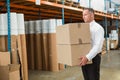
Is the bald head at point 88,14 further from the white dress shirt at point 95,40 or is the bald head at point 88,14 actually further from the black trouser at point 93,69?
the black trouser at point 93,69

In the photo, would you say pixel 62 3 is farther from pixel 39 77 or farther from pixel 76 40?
pixel 76 40

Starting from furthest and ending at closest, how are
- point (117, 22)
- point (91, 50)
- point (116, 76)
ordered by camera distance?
point (117, 22) < point (116, 76) < point (91, 50)

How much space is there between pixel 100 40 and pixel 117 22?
13280 millimetres

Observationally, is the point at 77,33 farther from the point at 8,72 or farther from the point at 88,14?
the point at 8,72

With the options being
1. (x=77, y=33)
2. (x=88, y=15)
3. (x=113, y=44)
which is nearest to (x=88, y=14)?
(x=88, y=15)

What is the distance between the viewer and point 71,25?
3.43m

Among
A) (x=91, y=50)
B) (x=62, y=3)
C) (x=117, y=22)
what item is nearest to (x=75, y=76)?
(x=62, y=3)

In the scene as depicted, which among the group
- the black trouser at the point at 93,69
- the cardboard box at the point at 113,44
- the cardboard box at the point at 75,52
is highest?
the cardboard box at the point at 75,52

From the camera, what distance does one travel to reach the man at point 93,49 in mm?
3363

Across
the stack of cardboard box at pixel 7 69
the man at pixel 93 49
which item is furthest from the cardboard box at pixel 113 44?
the man at pixel 93 49

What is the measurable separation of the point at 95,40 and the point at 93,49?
160 millimetres

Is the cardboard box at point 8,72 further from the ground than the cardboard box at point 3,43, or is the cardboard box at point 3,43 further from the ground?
the cardboard box at point 3,43

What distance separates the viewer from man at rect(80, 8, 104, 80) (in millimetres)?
3363

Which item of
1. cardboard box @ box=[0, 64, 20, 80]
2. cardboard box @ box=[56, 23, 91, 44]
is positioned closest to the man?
cardboard box @ box=[56, 23, 91, 44]
